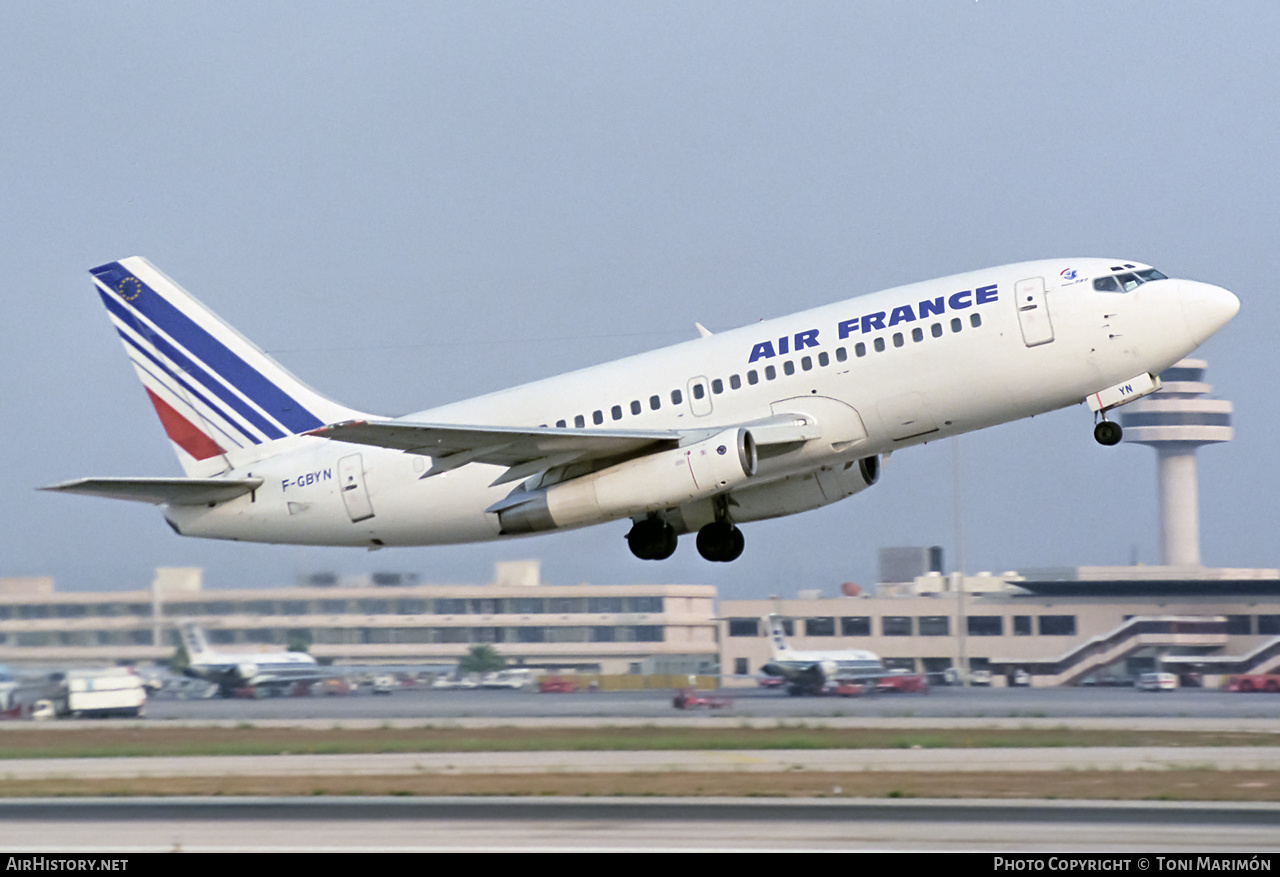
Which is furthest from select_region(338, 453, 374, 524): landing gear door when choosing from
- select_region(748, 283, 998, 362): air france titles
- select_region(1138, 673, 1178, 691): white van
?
select_region(1138, 673, 1178, 691): white van

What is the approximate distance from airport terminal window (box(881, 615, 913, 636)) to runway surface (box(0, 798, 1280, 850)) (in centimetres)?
2781

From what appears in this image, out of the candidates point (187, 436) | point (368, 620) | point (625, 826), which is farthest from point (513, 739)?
point (625, 826)

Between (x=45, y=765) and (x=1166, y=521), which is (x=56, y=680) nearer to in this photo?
(x=45, y=765)

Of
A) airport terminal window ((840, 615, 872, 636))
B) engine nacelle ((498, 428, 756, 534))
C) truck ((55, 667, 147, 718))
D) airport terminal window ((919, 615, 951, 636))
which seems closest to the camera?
engine nacelle ((498, 428, 756, 534))

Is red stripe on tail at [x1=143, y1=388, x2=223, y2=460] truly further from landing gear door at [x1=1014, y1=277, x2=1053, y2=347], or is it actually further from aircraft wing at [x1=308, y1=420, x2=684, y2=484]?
landing gear door at [x1=1014, y1=277, x2=1053, y2=347]

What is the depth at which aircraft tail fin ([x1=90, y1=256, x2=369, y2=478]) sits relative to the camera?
39781 millimetres

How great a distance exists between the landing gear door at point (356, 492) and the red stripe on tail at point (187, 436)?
4927mm

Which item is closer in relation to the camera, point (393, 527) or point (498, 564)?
point (393, 527)

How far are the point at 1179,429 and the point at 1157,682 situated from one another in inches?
3667

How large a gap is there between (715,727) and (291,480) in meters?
14.4

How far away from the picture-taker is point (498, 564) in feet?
141

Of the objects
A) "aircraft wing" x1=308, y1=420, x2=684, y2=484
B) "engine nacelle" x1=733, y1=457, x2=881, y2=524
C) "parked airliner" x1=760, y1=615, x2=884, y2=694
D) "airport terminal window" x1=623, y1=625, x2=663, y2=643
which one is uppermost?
"aircraft wing" x1=308, y1=420, x2=684, y2=484

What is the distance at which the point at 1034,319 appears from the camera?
31375 mm
